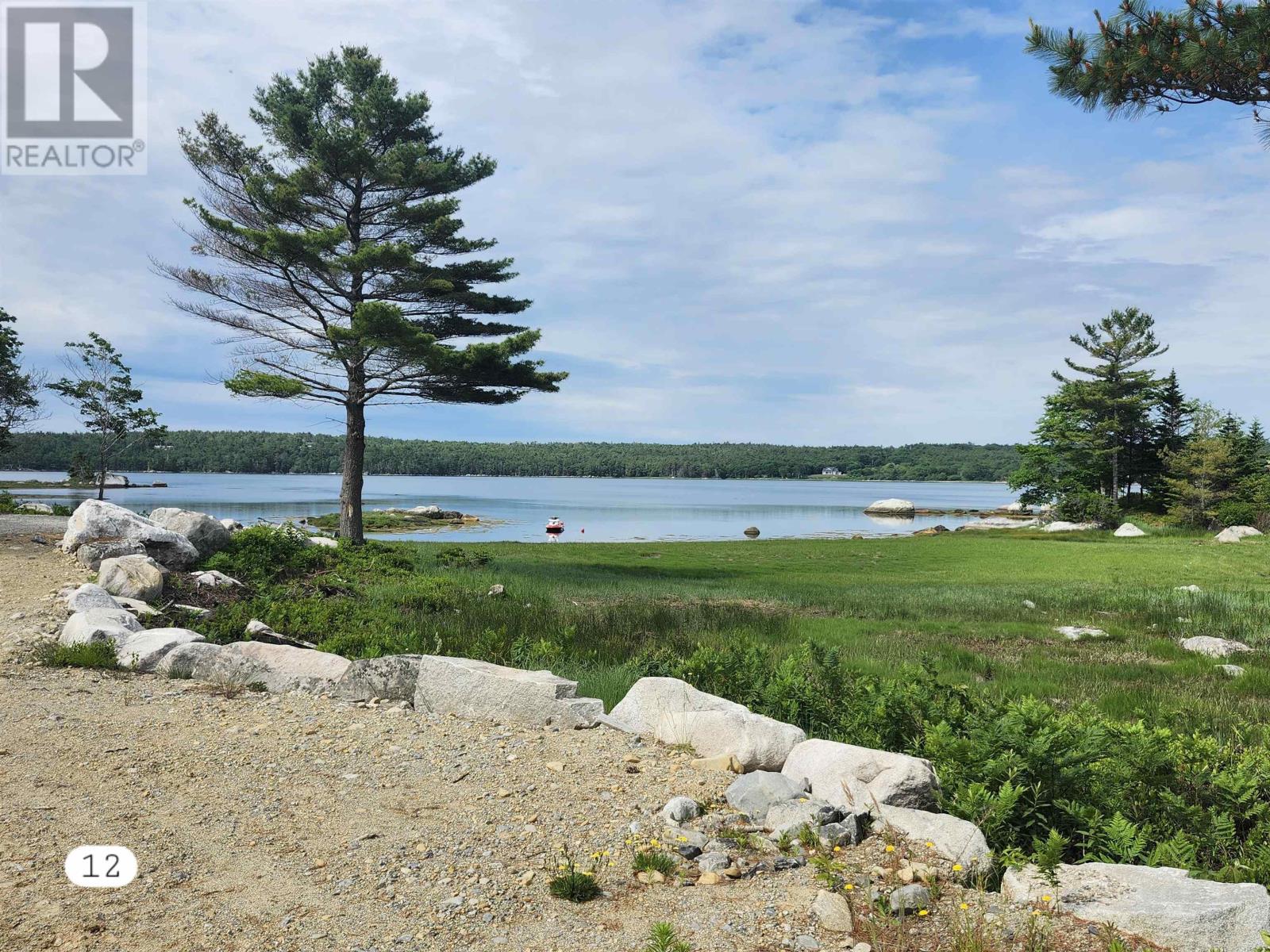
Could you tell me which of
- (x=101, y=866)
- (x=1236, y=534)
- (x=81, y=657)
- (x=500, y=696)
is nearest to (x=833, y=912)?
(x=500, y=696)

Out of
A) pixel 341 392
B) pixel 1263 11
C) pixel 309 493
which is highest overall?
pixel 1263 11

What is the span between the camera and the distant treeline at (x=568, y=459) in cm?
13812

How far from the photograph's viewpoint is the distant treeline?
138125 mm

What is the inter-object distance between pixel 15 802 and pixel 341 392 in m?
18.4

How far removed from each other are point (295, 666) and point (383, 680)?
123 centimetres

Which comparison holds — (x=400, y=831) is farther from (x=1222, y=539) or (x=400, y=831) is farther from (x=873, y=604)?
(x=1222, y=539)

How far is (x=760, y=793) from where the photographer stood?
474cm

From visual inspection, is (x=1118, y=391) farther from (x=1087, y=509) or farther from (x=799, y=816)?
(x=799, y=816)

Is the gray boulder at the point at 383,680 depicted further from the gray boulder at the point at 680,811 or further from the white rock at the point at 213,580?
the white rock at the point at 213,580

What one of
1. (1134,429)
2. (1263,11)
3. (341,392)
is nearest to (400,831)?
(1263,11)

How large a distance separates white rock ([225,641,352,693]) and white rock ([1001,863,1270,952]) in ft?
20.1

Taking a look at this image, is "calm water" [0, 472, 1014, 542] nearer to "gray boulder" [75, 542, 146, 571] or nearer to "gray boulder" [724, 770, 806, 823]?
"gray boulder" [75, 542, 146, 571]

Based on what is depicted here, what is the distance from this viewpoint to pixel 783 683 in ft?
21.4

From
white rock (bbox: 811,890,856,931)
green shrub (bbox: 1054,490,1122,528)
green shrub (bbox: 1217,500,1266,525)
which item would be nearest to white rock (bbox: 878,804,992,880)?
white rock (bbox: 811,890,856,931)
